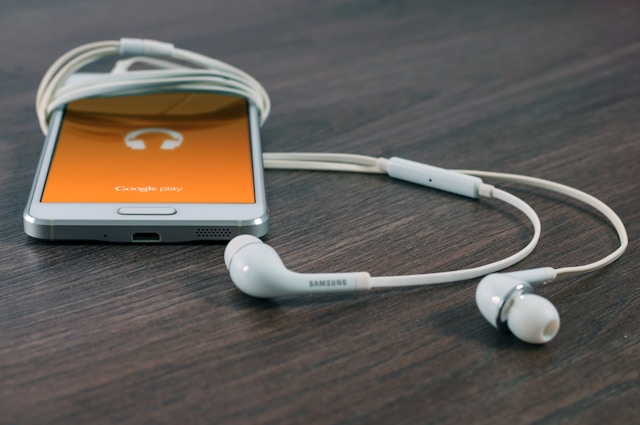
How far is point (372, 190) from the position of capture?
2.85ft

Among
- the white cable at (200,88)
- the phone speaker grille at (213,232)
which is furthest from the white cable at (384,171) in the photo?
the phone speaker grille at (213,232)

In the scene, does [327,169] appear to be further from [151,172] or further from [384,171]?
[151,172]

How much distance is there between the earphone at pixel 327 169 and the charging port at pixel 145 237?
0.26 ft

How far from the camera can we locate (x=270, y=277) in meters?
0.68

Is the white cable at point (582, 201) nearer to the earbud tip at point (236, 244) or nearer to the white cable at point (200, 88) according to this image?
the white cable at point (200, 88)

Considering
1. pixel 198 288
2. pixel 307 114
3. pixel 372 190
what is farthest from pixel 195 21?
pixel 198 288

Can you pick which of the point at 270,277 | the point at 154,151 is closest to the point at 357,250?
the point at 270,277

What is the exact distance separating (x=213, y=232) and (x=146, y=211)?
0.19 ft

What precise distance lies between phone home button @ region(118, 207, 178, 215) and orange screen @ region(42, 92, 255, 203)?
1 centimetres

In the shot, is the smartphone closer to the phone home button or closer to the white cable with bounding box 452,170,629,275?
the phone home button

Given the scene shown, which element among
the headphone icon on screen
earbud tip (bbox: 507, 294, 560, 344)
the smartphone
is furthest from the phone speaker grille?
earbud tip (bbox: 507, 294, 560, 344)

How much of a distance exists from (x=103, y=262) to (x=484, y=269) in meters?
0.31

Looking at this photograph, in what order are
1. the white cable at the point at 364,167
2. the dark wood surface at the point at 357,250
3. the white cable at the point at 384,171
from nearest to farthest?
the dark wood surface at the point at 357,250
the white cable at the point at 384,171
the white cable at the point at 364,167

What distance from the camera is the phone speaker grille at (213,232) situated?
0.75m
